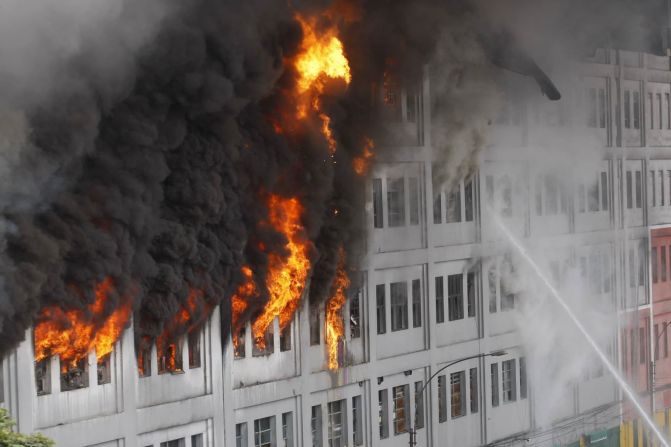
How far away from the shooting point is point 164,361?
3231 centimetres

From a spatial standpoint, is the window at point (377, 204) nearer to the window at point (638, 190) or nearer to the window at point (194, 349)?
the window at point (194, 349)

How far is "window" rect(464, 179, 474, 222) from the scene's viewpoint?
43.7m

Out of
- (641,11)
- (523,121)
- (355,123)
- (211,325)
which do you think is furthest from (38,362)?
(641,11)

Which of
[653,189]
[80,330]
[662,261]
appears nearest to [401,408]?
[80,330]

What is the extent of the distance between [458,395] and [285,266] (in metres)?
10.6

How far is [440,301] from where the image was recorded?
42594 mm

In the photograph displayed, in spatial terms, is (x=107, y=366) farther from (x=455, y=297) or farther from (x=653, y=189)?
(x=653, y=189)

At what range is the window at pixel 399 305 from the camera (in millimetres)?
40375

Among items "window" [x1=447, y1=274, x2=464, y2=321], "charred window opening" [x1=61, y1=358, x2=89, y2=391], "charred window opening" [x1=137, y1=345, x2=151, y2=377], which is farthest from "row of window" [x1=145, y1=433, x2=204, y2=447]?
"window" [x1=447, y1=274, x2=464, y2=321]

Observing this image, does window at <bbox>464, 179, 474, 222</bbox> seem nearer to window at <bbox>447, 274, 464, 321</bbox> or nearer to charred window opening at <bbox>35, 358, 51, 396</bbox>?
window at <bbox>447, 274, 464, 321</bbox>

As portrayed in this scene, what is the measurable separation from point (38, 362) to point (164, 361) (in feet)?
12.8

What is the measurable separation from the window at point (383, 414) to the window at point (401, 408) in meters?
0.48

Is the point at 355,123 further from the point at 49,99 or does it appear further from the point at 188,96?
the point at 49,99

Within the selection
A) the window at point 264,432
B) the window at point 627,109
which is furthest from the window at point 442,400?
the window at point 627,109
